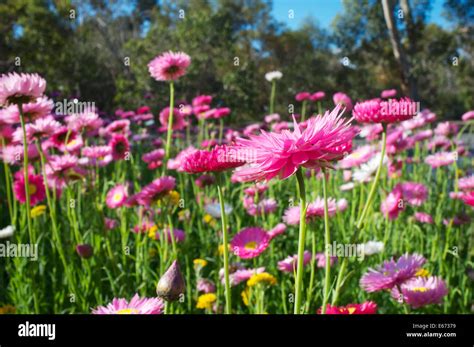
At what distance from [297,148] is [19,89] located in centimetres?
55

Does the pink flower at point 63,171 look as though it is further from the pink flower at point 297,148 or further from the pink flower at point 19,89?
the pink flower at point 297,148

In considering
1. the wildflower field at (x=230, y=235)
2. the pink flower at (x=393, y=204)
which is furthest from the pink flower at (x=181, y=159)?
the pink flower at (x=393, y=204)

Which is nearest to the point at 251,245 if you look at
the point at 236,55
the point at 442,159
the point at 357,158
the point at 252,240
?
the point at 252,240

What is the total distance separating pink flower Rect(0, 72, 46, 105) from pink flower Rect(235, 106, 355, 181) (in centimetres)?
50

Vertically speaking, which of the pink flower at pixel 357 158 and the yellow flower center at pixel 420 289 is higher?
the pink flower at pixel 357 158

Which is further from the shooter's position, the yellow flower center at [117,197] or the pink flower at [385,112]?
the yellow flower center at [117,197]

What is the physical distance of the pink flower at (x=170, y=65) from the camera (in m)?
1.20

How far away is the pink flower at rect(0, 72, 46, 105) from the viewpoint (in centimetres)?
76

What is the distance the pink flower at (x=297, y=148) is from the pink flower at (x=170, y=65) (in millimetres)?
832

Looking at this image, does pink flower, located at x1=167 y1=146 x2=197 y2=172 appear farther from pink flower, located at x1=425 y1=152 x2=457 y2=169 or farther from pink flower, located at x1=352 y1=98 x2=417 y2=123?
pink flower, located at x1=425 y1=152 x2=457 y2=169

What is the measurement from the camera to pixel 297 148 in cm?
40

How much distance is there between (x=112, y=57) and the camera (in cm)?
701
